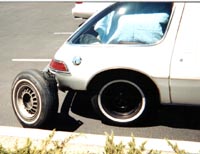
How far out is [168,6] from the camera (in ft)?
16.0

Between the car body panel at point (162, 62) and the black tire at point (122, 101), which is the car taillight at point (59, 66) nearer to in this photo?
the car body panel at point (162, 62)

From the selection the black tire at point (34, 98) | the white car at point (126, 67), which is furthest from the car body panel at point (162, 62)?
the black tire at point (34, 98)

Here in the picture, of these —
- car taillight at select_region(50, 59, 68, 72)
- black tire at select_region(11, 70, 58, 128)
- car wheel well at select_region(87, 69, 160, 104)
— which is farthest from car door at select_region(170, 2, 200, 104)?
black tire at select_region(11, 70, 58, 128)

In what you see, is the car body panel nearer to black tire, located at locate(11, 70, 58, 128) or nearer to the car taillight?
the car taillight

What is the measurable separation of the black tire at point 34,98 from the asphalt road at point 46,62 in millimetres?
351

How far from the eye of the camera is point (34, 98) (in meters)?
5.12

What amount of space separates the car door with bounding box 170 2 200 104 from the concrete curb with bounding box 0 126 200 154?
74cm

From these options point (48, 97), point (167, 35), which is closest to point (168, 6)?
point (167, 35)

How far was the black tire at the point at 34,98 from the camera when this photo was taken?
4980 millimetres

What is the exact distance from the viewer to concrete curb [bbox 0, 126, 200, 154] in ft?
13.7

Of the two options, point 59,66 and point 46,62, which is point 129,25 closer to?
point 59,66

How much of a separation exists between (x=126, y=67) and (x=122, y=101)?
1.94 feet

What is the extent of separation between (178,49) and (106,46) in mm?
986

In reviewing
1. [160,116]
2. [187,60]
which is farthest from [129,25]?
[160,116]
